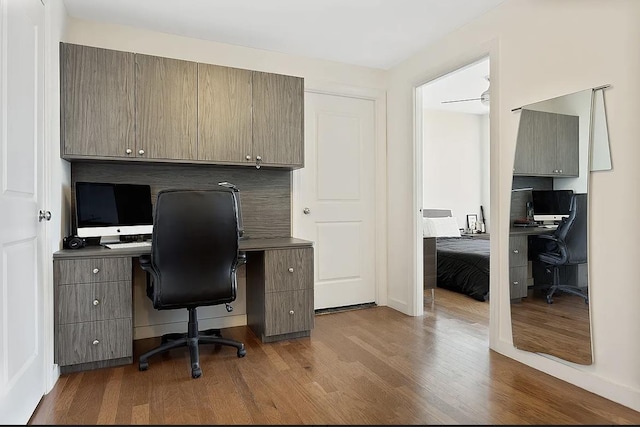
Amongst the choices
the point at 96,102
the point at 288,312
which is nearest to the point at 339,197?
the point at 288,312

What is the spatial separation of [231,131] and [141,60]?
2.51 ft

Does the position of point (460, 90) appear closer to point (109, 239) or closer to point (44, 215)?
point (109, 239)

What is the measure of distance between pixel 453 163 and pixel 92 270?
218 inches

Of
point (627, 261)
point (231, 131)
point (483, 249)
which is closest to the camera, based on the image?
point (627, 261)

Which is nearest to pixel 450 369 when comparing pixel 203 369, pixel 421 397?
pixel 421 397

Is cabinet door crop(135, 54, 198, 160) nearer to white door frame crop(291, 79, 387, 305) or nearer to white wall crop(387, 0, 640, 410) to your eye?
white door frame crop(291, 79, 387, 305)

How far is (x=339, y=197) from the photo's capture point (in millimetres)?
3729

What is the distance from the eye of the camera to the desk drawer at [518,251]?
2.50 meters

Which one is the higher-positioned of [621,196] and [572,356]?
[621,196]

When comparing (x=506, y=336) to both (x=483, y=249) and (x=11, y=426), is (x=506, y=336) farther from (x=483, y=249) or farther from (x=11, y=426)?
(x=11, y=426)

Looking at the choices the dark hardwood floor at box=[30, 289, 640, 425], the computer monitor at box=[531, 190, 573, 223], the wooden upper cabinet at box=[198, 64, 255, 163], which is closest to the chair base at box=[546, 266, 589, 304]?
the computer monitor at box=[531, 190, 573, 223]

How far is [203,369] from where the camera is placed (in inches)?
93.0

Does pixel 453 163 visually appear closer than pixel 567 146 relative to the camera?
No

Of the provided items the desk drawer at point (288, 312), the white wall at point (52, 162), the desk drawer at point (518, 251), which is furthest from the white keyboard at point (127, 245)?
Result: the desk drawer at point (518, 251)
